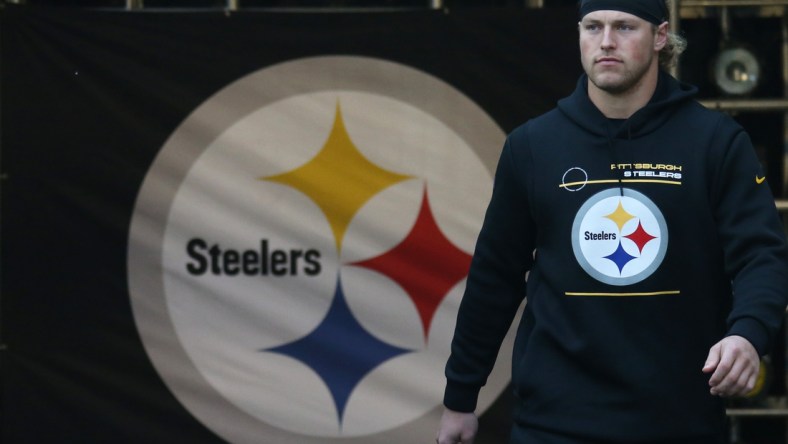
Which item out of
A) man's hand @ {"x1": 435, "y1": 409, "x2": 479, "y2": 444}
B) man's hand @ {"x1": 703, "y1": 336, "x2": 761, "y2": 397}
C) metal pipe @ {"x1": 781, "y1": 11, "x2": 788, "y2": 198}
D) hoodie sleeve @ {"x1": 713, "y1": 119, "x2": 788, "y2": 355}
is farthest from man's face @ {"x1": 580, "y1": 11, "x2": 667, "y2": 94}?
metal pipe @ {"x1": 781, "y1": 11, "x2": 788, "y2": 198}

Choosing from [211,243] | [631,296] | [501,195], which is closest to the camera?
[631,296]

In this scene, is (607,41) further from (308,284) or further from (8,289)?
(8,289)

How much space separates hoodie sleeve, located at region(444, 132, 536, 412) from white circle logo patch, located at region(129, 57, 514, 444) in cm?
193

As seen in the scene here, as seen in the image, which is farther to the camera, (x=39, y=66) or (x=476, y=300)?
(x=39, y=66)

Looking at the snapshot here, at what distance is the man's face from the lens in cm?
326

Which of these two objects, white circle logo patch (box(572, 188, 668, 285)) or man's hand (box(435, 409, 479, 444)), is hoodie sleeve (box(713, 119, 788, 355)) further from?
man's hand (box(435, 409, 479, 444))

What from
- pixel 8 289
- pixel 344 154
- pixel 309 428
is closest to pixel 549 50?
pixel 344 154

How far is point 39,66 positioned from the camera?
18.0 ft

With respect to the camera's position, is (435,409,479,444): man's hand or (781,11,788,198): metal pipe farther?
(781,11,788,198): metal pipe

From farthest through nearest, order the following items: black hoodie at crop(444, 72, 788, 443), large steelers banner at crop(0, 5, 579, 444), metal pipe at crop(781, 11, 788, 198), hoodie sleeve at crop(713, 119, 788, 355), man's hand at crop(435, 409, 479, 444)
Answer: metal pipe at crop(781, 11, 788, 198)
large steelers banner at crop(0, 5, 579, 444)
man's hand at crop(435, 409, 479, 444)
black hoodie at crop(444, 72, 788, 443)
hoodie sleeve at crop(713, 119, 788, 355)

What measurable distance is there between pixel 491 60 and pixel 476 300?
2168mm

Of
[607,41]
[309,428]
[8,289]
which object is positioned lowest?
[309,428]

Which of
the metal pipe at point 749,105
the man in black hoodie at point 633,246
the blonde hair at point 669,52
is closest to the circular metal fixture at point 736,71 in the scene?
the metal pipe at point 749,105

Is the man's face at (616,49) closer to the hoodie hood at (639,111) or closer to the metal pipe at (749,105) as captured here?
the hoodie hood at (639,111)
